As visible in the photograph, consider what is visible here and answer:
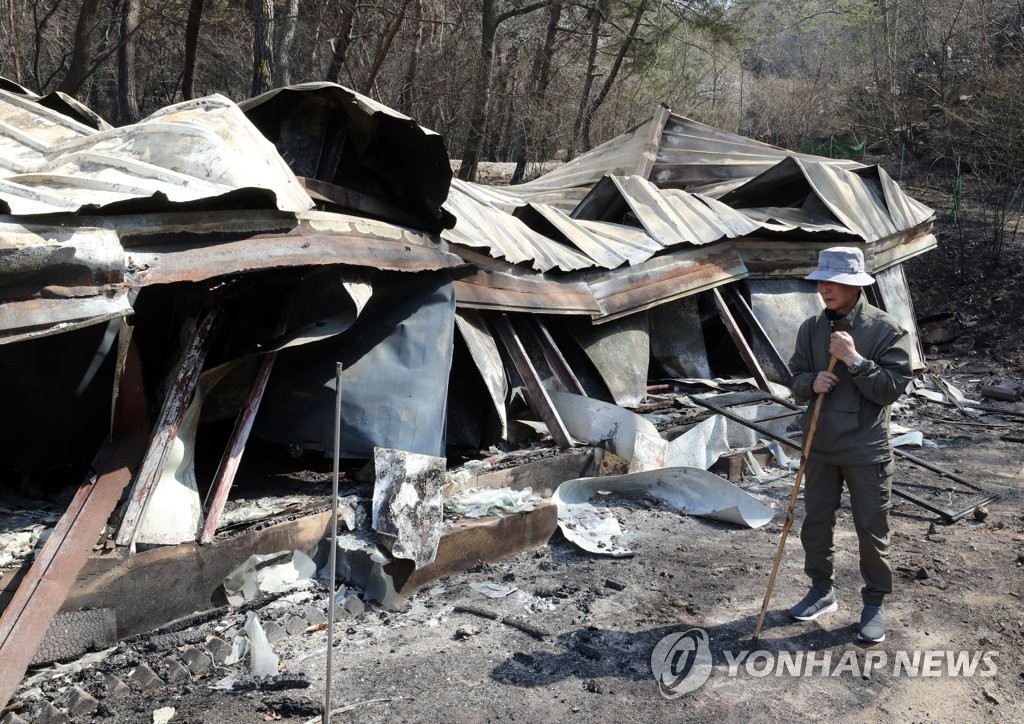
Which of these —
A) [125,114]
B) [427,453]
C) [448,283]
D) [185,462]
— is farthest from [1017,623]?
[125,114]

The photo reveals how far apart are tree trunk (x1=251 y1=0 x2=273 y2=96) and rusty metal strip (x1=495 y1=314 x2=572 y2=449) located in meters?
5.64

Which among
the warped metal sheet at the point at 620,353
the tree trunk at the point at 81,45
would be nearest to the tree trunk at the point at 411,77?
the tree trunk at the point at 81,45

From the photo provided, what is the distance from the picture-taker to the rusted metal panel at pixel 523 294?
5.80m

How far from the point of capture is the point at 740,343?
7930mm

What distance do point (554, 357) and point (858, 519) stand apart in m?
3.04

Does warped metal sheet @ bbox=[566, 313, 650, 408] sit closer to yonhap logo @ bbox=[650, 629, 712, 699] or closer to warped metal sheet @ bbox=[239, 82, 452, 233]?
warped metal sheet @ bbox=[239, 82, 452, 233]

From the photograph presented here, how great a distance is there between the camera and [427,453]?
4.96 meters

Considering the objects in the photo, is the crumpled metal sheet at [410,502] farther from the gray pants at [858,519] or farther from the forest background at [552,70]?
the forest background at [552,70]

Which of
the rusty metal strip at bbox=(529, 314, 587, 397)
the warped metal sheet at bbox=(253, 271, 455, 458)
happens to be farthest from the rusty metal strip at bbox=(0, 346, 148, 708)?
the rusty metal strip at bbox=(529, 314, 587, 397)

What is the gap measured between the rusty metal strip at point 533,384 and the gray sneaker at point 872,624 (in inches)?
91.3

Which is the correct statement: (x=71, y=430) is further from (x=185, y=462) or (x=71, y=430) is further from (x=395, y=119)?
(x=395, y=119)

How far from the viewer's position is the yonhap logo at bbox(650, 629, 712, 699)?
3.54 m

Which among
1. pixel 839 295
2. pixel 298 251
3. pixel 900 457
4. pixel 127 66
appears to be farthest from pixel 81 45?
pixel 900 457

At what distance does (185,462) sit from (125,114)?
902 centimetres
